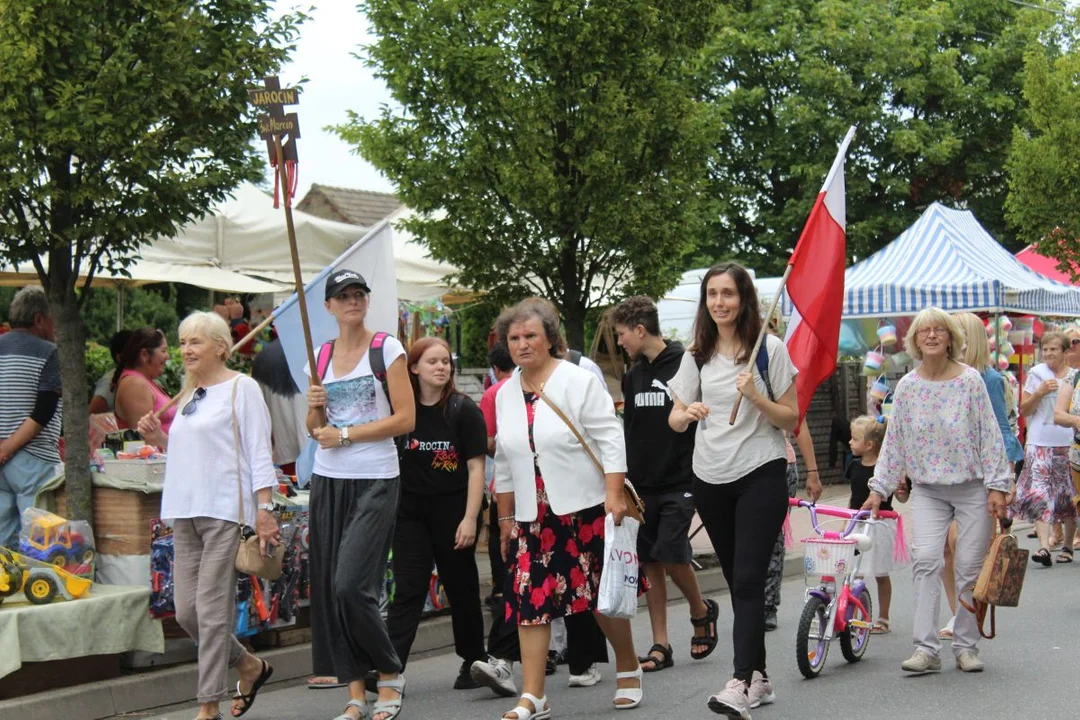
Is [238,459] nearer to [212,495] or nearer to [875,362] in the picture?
[212,495]

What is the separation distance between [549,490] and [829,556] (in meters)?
1.95

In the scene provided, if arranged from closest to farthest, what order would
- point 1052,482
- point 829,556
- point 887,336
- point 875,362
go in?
point 829,556 < point 1052,482 < point 887,336 < point 875,362

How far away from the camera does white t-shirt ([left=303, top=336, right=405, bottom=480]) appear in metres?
6.13

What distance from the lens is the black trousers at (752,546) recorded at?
593cm

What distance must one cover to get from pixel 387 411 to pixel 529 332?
2.38ft

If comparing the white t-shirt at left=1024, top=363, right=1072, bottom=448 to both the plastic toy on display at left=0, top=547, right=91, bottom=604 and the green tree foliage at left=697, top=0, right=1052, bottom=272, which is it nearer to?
the plastic toy on display at left=0, top=547, right=91, bottom=604

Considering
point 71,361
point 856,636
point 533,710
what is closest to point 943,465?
point 856,636

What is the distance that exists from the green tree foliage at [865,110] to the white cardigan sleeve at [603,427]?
26984 mm

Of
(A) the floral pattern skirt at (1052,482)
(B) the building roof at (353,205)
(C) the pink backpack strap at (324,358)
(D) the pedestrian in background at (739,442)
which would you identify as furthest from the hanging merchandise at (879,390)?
(B) the building roof at (353,205)

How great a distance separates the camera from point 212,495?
6.09 meters

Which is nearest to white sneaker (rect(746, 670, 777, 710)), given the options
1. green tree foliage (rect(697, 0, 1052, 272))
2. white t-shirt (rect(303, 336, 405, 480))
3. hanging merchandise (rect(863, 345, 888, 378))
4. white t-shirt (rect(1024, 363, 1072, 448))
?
white t-shirt (rect(303, 336, 405, 480))

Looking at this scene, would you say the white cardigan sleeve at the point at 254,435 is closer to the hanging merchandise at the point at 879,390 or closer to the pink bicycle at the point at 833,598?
the pink bicycle at the point at 833,598

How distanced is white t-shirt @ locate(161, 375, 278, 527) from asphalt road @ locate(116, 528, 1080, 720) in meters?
1.19

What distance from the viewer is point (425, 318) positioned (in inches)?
534
